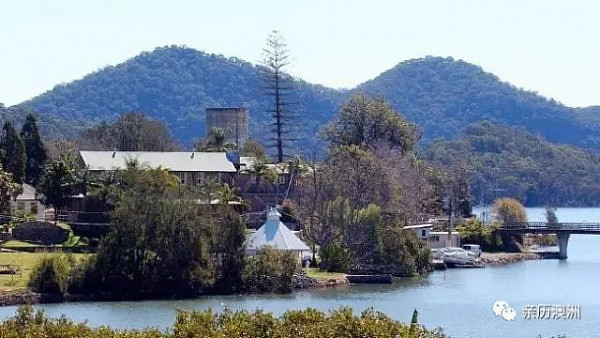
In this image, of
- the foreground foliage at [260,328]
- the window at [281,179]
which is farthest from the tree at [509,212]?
the foreground foliage at [260,328]

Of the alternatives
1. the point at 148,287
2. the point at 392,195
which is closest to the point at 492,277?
the point at 392,195

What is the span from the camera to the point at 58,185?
79.1 m

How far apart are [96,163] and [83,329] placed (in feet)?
198

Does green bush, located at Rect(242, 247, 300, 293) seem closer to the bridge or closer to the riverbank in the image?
the riverbank

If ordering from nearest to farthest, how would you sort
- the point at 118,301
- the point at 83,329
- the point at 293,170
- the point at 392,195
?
the point at 83,329 → the point at 118,301 → the point at 392,195 → the point at 293,170

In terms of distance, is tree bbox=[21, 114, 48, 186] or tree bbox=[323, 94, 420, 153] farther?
tree bbox=[323, 94, 420, 153]

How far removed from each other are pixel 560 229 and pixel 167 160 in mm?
33631

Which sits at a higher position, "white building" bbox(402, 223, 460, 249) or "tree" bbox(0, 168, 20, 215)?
"tree" bbox(0, 168, 20, 215)

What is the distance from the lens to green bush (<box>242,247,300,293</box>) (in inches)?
2530

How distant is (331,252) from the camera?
73625 millimetres

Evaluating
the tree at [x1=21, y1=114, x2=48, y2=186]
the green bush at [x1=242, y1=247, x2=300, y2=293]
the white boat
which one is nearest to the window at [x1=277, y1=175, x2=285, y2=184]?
the white boat

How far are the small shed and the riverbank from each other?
26.3m

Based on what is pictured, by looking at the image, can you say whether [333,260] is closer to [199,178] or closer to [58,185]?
[58,185]

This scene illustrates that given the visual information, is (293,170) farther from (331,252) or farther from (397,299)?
(397,299)
